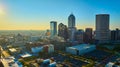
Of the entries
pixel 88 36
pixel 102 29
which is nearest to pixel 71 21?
pixel 102 29

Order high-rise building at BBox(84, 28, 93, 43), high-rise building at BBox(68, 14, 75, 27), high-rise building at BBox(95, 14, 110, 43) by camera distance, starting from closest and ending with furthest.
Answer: high-rise building at BBox(84, 28, 93, 43) < high-rise building at BBox(95, 14, 110, 43) < high-rise building at BBox(68, 14, 75, 27)

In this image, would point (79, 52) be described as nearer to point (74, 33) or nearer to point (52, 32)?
point (74, 33)

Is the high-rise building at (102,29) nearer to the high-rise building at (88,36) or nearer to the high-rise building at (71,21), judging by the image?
the high-rise building at (88,36)

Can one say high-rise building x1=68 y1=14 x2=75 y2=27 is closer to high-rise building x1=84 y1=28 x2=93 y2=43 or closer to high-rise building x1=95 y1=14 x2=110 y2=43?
high-rise building x1=95 y1=14 x2=110 y2=43

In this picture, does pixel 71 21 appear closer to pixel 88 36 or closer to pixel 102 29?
pixel 102 29

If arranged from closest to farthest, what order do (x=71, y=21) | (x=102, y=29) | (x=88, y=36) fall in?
1. (x=88, y=36)
2. (x=102, y=29)
3. (x=71, y=21)

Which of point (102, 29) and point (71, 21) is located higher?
point (71, 21)

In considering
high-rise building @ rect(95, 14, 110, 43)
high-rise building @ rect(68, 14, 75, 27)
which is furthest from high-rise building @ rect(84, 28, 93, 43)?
high-rise building @ rect(68, 14, 75, 27)

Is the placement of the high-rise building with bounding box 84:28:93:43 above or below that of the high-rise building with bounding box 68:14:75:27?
below
